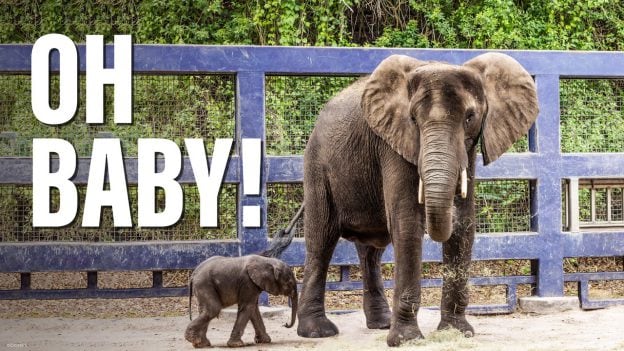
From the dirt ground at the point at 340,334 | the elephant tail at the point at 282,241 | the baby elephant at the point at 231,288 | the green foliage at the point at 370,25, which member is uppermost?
the green foliage at the point at 370,25

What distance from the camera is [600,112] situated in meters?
9.73

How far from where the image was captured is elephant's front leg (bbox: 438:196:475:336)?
6780 mm

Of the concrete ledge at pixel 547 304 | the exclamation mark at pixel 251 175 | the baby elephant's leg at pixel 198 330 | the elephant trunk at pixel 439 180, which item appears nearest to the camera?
the elephant trunk at pixel 439 180

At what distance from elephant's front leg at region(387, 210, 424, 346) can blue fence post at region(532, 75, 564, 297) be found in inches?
105

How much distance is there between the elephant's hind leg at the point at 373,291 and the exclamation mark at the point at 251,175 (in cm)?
95

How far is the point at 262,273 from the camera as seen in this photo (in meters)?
6.83

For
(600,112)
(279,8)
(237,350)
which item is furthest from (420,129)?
(279,8)

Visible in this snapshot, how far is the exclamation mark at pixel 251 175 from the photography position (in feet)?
27.5

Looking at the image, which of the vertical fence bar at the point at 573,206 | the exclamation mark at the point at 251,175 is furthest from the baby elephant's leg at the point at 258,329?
the vertical fence bar at the point at 573,206

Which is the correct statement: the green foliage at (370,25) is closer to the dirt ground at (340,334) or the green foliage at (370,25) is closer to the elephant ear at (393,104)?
the dirt ground at (340,334)

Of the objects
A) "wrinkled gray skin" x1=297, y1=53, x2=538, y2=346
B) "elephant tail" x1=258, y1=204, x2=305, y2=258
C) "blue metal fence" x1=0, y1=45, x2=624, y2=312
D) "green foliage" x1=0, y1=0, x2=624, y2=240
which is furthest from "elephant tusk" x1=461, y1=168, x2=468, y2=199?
"green foliage" x1=0, y1=0, x2=624, y2=240

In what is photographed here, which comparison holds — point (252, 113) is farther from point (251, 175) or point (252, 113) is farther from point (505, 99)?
point (505, 99)

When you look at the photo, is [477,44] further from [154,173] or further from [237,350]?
[237,350]

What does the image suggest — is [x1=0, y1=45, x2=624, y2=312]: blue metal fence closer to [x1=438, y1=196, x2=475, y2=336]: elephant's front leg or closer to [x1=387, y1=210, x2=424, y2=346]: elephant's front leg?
[x1=438, y1=196, x2=475, y2=336]: elephant's front leg
